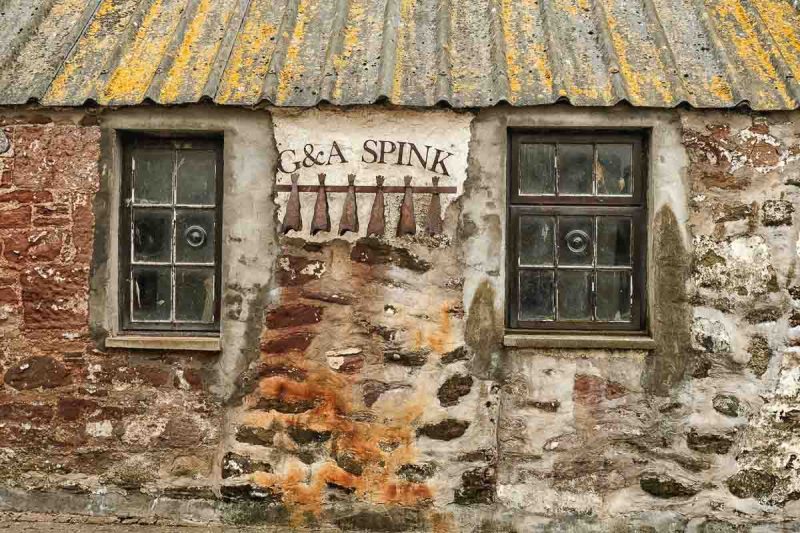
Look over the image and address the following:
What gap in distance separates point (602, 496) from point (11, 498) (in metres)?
3.65

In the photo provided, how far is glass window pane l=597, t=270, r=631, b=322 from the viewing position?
506 centimetres

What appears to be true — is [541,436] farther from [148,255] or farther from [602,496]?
[148,255]

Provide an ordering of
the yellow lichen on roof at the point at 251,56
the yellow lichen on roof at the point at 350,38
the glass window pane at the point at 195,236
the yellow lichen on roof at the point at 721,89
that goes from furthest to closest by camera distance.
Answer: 1. the glass window pane at the point at 195,236
2. the yellow lichen on roof at the point at 350,38
3. the yellow lichen on roof at the point at 251,56
4. the yellow lichen on roof at the point at 721,89

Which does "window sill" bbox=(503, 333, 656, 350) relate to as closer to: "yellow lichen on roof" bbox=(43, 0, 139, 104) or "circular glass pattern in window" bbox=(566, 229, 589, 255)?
"circular glass pattern in window" bbox=(566, 229, 589, 255)

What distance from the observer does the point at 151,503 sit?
5.04 meters

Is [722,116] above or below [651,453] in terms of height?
above

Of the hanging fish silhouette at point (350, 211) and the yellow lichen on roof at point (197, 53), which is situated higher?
the yellow lichen on roof at point (197, 53)

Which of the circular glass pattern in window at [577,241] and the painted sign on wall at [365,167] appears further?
the circular glass pattern in window at [577,241]

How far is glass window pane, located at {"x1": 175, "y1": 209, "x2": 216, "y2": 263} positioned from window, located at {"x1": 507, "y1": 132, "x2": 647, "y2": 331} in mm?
1897

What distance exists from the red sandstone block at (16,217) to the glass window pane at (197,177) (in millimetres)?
927

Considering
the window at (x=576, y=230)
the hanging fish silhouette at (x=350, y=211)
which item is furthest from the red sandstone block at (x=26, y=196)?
the window at (x=576, y=230)

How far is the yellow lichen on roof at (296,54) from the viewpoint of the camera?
493 cm

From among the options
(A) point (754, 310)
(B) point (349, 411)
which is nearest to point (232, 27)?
(B) point (349, 411)

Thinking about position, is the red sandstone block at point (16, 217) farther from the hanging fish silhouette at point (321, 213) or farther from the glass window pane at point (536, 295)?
the glass window pane at point (536, 295)
